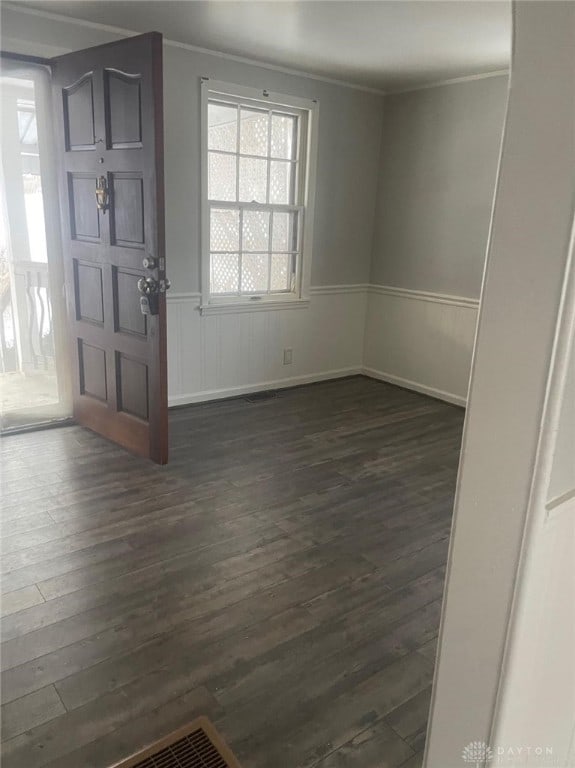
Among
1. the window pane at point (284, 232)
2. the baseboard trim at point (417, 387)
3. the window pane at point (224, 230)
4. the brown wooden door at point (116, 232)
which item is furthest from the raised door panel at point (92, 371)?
the baseboard trim at point (417, 387)

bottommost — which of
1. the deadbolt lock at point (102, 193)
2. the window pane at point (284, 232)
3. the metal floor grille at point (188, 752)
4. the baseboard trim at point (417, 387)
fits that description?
the metal floor grille at point (188, 752)

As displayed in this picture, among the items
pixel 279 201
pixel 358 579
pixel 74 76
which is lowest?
pixel 358 579

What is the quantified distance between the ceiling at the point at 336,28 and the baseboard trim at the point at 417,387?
2.31 meters

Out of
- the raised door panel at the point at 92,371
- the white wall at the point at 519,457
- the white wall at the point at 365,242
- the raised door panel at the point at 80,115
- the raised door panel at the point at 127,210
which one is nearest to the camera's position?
the white wall at the point at 519,457

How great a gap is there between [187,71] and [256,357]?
6.62ft

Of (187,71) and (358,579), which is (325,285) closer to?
(187,71)

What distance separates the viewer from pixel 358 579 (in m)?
2.25

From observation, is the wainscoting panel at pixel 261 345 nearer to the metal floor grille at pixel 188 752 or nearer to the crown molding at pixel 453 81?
the crown molding at pixel 453 81

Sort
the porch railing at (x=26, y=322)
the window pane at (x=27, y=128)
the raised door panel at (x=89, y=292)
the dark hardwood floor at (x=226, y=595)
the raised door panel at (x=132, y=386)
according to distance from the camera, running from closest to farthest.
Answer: the dark hardwood floor at (x=226, y=595)
the raised door panel at (x=132, y=386)
the raised door panel at (x=89, y=292)
the window pane at (x=27, y=128)
the porch railing at (x=26, y=322)

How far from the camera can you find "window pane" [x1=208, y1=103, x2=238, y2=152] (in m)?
3.89

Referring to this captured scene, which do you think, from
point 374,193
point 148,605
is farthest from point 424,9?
point 148,605
